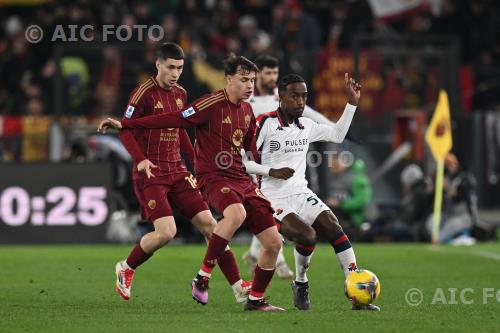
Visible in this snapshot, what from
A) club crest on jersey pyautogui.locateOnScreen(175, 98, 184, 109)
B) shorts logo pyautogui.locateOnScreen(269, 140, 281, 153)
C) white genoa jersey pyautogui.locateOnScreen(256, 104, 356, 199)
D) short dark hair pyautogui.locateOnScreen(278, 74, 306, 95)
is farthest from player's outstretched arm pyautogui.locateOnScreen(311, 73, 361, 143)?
club crest on jersey pyautogui.locateOnScreen(175, 98, 184, 109)

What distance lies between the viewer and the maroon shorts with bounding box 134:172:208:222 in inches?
455

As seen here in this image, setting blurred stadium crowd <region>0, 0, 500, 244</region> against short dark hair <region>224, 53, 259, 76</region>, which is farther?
Result: blurred stadium crowd <region>0, 0, 500, 244</region>

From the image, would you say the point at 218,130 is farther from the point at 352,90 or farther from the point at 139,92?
the point at 352,90

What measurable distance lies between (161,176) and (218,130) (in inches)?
35.4

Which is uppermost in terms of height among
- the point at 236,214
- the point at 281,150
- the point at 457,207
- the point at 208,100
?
the point at 208,100

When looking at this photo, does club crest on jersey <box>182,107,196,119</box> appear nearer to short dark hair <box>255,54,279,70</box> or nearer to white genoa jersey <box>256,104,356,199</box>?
white genoa jersey <box>256,104,356,199</box>

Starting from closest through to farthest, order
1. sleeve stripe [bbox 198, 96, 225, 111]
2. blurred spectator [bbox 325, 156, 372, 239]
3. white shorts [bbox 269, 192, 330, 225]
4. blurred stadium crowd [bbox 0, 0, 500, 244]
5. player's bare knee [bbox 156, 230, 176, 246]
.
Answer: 1. sleeve stripe [bbox 198, 96, 225, 111]
2. white shorts [bbox 269, 192, 330, 225]
3. player's bare knee [bbox 156, 230, 176, 246]
4. blurred spectator [bbox 325, 156, 372, 239]
5. blurred stadium crowd [bbox 0, 0, 500, 244]

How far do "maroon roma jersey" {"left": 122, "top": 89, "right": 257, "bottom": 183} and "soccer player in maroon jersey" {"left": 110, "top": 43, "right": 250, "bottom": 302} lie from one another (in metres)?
0.58

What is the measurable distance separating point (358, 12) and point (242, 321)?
51.5 feet

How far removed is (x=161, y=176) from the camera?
38.3 ft

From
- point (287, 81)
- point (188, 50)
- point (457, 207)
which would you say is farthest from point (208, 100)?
point (188, 50)

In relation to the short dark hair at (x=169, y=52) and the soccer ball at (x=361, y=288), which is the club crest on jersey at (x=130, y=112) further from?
the soccer ball at (x=361, y=288)

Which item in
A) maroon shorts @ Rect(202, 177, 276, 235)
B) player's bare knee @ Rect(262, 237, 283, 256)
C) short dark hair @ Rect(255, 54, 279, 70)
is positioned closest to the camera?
player's bare knee @ Rect(262, 237, 283, 256)

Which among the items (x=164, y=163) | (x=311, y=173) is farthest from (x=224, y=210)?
(x=311, y=173)
